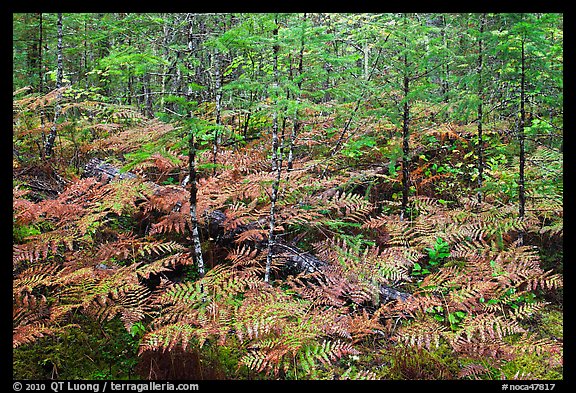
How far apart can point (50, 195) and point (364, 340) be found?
19.1ft

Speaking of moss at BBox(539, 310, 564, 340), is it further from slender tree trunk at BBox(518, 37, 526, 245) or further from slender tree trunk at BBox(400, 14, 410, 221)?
slender tree trunk at BBox(400, 14, 410, 221)

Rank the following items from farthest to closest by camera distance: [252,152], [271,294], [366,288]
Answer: [252,152] < [366,288] < [271,294]

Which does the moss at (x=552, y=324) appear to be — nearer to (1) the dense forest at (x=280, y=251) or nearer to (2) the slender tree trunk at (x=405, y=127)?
(1) the dense forest at (x=280, y=251)

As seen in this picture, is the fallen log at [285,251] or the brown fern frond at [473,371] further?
the fallen log at [285,251]

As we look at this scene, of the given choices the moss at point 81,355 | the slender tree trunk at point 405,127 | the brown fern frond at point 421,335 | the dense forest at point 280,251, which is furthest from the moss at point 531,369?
the moss at point 81,355

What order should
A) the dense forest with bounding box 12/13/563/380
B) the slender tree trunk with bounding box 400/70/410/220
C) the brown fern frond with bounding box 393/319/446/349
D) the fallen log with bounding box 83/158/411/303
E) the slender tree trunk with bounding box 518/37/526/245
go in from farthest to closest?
the slender tree trunk with bounding box 400/70/410/220, the slender tree trunk with bounding box 518/37/526/245, the fallen log with bounding box 83/158/411/303, the brown fern frond with bounding box 393/319/446/349, the dense forest with bounding box 12/13/563/380

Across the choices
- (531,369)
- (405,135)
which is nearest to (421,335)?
(531,369)

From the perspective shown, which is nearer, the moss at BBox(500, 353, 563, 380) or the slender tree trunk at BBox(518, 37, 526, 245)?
the moss at BBox(500, 353, 563, 380)

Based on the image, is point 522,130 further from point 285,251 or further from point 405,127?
point 285,251

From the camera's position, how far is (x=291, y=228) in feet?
20.6

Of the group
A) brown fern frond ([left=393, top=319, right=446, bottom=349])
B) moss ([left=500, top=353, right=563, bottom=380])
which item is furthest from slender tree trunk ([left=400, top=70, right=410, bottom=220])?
moss ([left=500, top=353, right=563, bottom=380])
